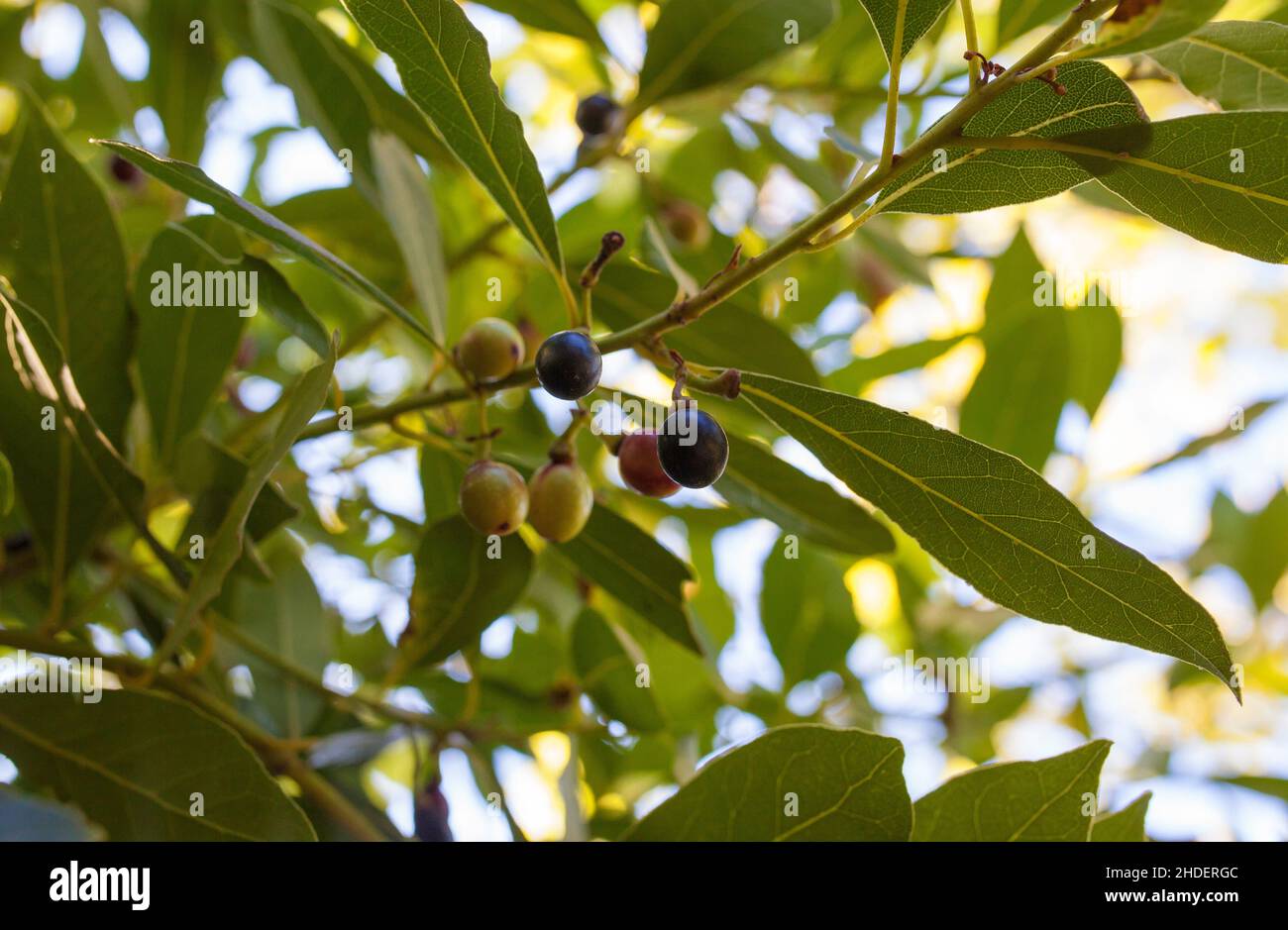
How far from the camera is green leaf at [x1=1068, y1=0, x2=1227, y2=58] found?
0.94m

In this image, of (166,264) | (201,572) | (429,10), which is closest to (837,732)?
(201,572)

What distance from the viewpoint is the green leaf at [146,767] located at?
1.42m

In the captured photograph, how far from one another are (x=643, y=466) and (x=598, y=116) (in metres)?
1.03

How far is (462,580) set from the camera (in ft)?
6.19

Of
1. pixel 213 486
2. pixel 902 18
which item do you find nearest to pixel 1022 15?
pixel 902 18

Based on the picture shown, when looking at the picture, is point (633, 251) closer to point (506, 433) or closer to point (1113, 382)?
point (506, 433)

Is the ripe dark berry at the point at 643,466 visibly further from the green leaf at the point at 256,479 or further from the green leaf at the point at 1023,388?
the green leaf at the point at 1023,388

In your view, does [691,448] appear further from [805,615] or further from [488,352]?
[805,615]

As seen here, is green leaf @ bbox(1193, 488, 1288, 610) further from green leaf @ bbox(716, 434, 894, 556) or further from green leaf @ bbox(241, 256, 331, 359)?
green leaf @ bbox(241, 256, 331, 359)

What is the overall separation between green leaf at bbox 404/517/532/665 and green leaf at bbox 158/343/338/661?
1.51ft

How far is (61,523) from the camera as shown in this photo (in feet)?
5.86

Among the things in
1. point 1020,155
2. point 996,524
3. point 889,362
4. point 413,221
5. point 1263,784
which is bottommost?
point 1263,784

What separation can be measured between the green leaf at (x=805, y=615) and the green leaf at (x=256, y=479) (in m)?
1.57

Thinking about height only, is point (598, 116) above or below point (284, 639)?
above
